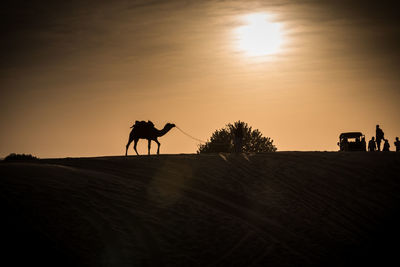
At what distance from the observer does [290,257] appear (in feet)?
64.8

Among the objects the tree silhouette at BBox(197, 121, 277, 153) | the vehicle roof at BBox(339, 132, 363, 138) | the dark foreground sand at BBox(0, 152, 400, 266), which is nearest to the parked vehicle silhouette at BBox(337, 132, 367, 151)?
the vehicle roof at BBox(339, 132, 363, 138)

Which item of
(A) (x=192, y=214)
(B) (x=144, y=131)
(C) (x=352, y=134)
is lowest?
(A) (x=192, y=214)

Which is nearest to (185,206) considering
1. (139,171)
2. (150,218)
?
(150,218)

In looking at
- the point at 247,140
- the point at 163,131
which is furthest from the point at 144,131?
the point at 247,140

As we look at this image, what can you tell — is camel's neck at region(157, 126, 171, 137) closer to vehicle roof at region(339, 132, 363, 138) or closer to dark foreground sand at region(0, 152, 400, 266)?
dark foreground sand at region(0, 152, 400, 266)

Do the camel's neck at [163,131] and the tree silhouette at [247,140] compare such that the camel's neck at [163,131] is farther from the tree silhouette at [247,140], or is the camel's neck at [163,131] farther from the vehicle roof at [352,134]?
the tree silhouette at [247,140]

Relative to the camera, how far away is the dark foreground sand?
1772cm

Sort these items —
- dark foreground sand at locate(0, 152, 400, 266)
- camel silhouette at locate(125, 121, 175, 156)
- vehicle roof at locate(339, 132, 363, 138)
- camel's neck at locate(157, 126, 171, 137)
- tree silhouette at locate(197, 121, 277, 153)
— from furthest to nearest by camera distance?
tree silhouette at locate(197, 121, 277, 153), vehicle roof at locate(339, 132, 363, 138), camel's neck at locate(157, 126, 171, 137), camel silhouette at locate(125, 121, 175, 156), dark foreground sand at locate(0, 152, 400, 266)

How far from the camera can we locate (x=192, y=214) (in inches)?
857

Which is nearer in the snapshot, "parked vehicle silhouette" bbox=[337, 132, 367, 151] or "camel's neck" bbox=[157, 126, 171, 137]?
"camel's neck" bbox=[157, 126, 171, 137]

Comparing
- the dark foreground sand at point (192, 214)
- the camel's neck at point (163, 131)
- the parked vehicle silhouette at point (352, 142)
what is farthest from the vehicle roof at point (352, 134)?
the camel's neck at point (163, 131)

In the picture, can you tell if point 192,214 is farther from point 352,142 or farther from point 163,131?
point 352,142

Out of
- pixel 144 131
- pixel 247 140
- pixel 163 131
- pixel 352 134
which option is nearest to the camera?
pixel 144 131

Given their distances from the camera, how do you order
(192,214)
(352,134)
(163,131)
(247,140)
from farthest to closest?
(247,140)
(352,134)
(163,131)
(192,214)
